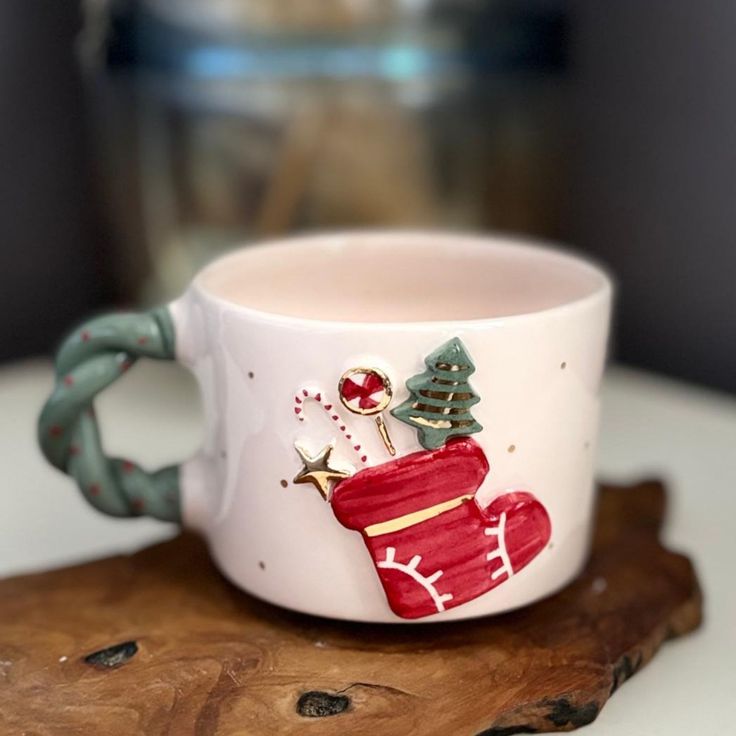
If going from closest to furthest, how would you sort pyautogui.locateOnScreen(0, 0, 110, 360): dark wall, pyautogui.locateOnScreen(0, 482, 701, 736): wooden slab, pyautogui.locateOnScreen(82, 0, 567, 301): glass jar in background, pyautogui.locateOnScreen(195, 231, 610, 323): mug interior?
pyautogui.locateOnScreen(0, 482, 701, 736): wooden slab, pyautogui.locateOnScreen(195, 231, 610, 323): mug interior, pyautogui.locateOnScreen(82, 0, 567, 301): glass jar in background, pyautogui.locateOnScreen(0, 0, 110, 360): dark wall

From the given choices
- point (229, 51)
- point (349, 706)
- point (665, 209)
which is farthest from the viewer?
point (665, 209)

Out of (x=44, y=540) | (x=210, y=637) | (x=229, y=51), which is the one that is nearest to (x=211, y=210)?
(x=229, y=51)

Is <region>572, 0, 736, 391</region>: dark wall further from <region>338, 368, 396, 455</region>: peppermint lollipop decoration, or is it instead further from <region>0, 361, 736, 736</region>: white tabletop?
<region>338, 368, 396, 455</region>: peppermint lollipop decoration

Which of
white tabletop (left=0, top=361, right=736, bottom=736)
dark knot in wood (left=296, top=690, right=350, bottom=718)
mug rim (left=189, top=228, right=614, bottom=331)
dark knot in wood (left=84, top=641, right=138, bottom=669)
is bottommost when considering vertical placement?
white tabletop (left=0, top=361, right=736, bottom=736)

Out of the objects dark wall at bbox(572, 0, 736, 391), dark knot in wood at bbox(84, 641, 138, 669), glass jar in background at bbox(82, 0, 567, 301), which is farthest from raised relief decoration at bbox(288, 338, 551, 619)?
dark wall at bbox(572, 0, 736, 391)

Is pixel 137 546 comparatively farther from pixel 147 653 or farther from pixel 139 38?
pixel 139 38

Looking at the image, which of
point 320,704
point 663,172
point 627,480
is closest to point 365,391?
Result: point 320,704
